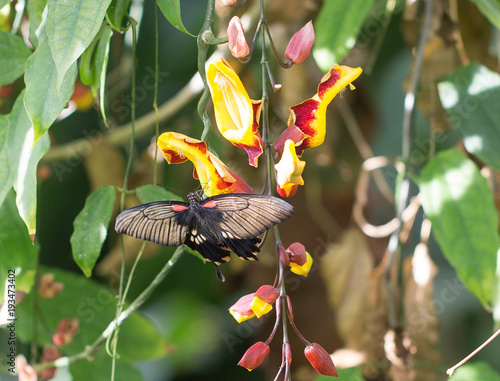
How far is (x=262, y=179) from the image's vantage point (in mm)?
1552

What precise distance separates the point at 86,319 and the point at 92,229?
537 millimetres

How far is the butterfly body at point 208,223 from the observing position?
58 cm

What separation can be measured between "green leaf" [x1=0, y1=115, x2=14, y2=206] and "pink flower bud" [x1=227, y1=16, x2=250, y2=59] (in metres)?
0.31

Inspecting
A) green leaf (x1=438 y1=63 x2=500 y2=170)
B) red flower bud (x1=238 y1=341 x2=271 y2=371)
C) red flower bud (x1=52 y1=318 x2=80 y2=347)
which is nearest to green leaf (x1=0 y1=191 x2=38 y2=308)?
red flower bud (x1=52 y1=318 x2=80 y2=347)

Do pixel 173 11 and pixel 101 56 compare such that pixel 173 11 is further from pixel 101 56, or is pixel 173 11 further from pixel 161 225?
pixel 161 225

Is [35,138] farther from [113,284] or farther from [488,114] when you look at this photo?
[113,284]

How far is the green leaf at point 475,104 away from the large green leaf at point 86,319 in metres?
0.74

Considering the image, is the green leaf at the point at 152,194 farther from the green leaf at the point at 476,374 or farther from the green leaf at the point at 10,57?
the green leaf at the point at 476,374

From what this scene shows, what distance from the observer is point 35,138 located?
61cm

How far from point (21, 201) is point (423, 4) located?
99 centimetres

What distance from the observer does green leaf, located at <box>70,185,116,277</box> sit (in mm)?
777

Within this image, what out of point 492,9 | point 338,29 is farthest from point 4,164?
point 492,9

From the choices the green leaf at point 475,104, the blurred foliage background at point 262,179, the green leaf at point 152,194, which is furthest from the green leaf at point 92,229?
the green leaf at point 475,104

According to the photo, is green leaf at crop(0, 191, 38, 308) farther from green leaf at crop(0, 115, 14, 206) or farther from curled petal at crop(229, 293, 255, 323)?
curled petal at crop(229, 293, 255, 323)
